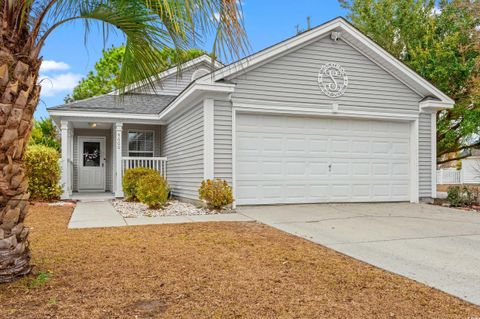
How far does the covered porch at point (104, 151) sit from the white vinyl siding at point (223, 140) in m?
4.54

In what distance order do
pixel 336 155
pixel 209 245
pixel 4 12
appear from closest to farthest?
1. pixel 4 12
2. pixel 209 245
3. pixel 336 155

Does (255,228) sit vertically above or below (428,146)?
below

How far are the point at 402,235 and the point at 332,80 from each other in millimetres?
5370

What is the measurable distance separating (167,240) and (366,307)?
3376 millimetres

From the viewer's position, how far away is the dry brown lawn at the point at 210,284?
3.16 metres

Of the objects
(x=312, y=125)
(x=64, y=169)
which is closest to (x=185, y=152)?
(x=312, y=125)

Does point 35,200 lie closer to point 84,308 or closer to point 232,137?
point 232,137

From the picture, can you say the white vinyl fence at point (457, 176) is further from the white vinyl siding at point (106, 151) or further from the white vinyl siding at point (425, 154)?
the white vinyl siding at point (106, 151)

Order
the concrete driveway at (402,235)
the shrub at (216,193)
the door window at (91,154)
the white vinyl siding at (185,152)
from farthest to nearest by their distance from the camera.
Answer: the door window at (91,154), the white vinyl siding at (185,152), the shrub at (216,193), the concrete driveway at (402,235)

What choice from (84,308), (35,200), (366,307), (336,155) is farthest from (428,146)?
(35,200)

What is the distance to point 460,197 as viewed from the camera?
10.9m

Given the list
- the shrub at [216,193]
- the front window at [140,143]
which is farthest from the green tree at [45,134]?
the shrub at [216,193]

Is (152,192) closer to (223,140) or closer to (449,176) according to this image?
(223,140)

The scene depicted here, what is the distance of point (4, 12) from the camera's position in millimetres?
3430
